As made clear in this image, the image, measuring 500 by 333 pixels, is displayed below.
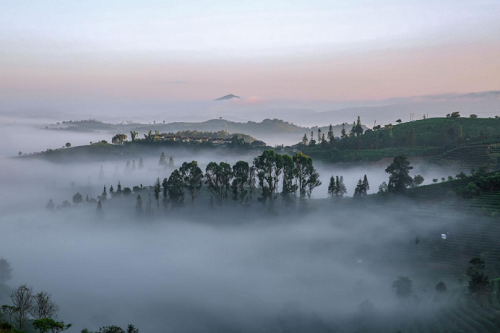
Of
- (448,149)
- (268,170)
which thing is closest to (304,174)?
(268,170)

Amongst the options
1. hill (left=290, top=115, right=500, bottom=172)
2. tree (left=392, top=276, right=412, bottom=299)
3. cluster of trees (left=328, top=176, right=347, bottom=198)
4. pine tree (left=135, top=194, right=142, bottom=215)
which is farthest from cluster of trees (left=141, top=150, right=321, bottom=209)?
hill (left=290, top=115, right=500, bottom=172)

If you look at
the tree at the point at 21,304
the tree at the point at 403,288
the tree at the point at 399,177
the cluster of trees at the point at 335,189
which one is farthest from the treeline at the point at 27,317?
the tree at the point at 399,177

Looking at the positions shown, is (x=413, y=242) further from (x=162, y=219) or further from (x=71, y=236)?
(x=71, y=236)

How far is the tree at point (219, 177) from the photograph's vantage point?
126 metres

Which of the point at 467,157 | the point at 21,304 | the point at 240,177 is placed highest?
the point at 467,157

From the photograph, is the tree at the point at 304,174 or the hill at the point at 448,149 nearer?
the tree at the point at 304,174

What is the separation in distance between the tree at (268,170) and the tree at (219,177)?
8949 mm

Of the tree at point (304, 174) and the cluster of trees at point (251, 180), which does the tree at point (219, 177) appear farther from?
the tree at point (304, 174)

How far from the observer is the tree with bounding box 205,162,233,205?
126 m

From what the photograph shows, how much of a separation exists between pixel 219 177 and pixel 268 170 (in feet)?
48.7

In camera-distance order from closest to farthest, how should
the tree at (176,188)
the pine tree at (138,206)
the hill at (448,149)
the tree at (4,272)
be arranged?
the tree at (4,272)
the tree at (176,188)
the pine tree at (138,206)
the hill at (448,149)

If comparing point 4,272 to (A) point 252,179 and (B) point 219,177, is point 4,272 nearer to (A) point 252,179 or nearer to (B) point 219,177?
(B) point 219,177

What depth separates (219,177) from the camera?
5027 inches

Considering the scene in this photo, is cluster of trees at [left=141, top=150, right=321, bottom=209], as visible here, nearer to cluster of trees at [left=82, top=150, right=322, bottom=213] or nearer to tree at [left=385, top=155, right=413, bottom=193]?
cluster of trees at [left=82, top=150, right=322, bottom=213]
